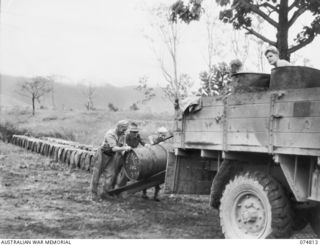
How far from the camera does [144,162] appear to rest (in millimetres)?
9008

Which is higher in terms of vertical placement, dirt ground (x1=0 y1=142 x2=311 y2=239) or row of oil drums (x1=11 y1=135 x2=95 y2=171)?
row of oil drums (x1=11 y1=135 x2=95 y2=171)

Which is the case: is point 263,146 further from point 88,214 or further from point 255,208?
point 88,214

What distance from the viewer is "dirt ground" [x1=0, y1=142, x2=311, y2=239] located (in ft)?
22.4

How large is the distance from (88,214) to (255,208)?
11.1 ft

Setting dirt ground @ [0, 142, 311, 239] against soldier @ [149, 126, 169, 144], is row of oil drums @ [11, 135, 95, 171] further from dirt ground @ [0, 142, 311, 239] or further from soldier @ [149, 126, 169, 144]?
soldier @ [149, 126, 169, 144]

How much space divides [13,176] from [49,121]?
142ft

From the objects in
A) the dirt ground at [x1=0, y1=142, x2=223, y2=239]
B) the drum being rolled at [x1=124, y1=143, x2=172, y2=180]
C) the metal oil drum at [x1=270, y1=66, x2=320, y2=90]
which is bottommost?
the dirt ground at [x1=0, y1=142, x2=223, y2=239]

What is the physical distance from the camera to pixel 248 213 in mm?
5699

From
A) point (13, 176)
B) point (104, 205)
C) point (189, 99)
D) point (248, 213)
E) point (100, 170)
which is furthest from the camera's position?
point (13, 176)

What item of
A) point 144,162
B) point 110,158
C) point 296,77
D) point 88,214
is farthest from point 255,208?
point 110,158

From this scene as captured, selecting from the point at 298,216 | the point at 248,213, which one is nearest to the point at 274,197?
the point at 248,213

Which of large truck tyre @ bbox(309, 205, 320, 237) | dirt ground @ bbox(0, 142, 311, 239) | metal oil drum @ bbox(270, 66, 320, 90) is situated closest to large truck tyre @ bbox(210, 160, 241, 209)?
dirt ground @ bbox(0, 142, 311, 239)

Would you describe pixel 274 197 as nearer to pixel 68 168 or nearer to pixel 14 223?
pixel 14 223

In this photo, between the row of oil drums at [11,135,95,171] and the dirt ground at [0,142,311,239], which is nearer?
the dirt ground at [0,142,311,239]
